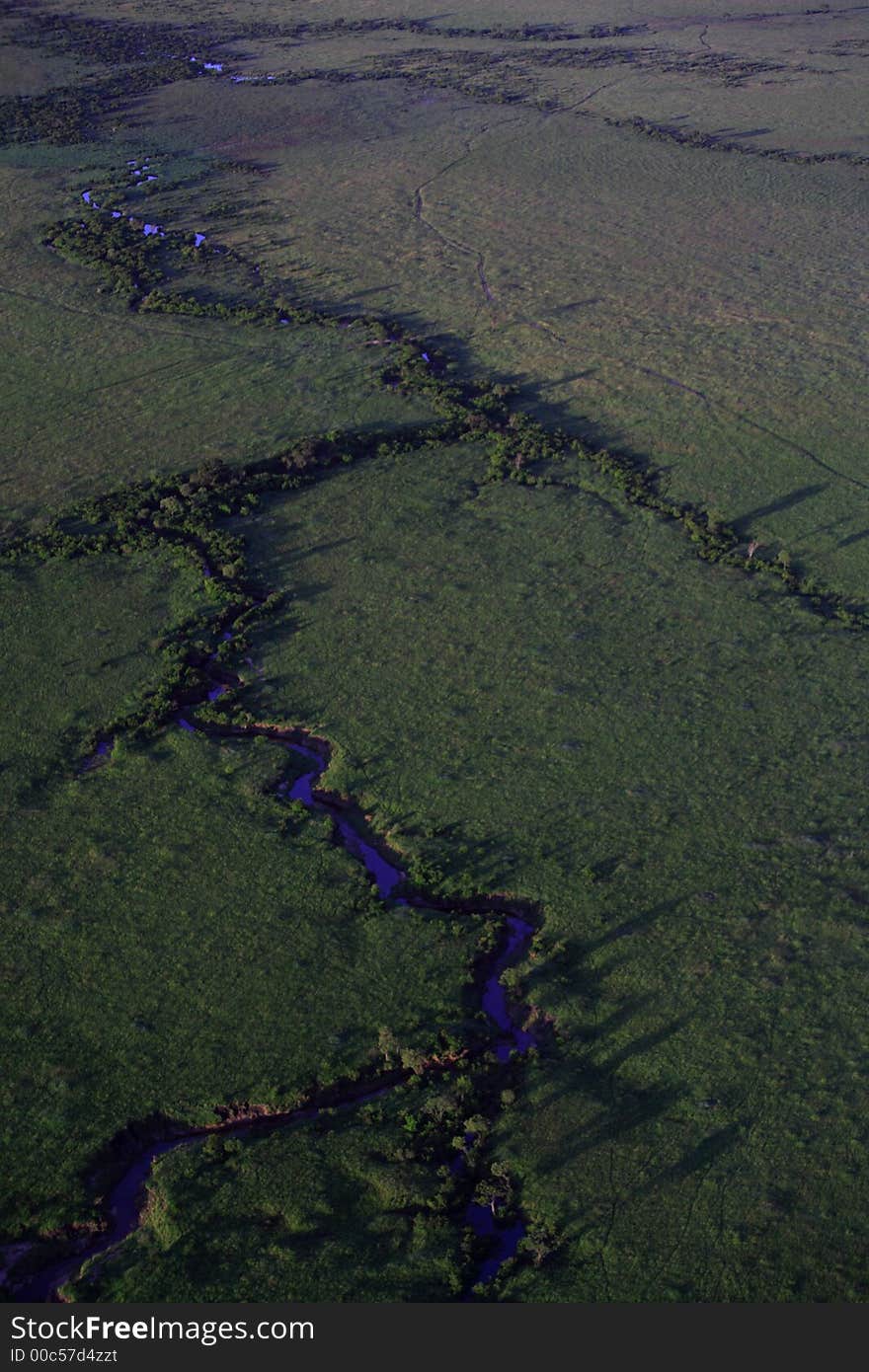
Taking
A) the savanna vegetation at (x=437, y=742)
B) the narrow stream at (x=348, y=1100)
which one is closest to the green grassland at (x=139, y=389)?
the savanna vegetation at (x=437, y=742)

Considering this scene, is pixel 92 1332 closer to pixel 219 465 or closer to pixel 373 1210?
pixel 373 1210

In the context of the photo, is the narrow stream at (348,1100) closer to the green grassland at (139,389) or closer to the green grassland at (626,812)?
the green grassland at (626,812)

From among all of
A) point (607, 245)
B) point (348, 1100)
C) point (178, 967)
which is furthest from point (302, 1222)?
point (607, 245)

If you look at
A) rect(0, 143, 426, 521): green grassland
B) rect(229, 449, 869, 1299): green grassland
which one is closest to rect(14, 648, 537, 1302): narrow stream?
rect(229, 449, 869, 1299): green grassland

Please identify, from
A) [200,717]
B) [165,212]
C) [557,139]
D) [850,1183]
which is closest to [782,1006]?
[850,1183]

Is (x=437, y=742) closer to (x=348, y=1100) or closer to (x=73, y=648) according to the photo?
(x=348, y=1100)

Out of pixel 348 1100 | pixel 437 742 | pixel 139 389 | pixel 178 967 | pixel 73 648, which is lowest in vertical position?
pixel 348 1100
